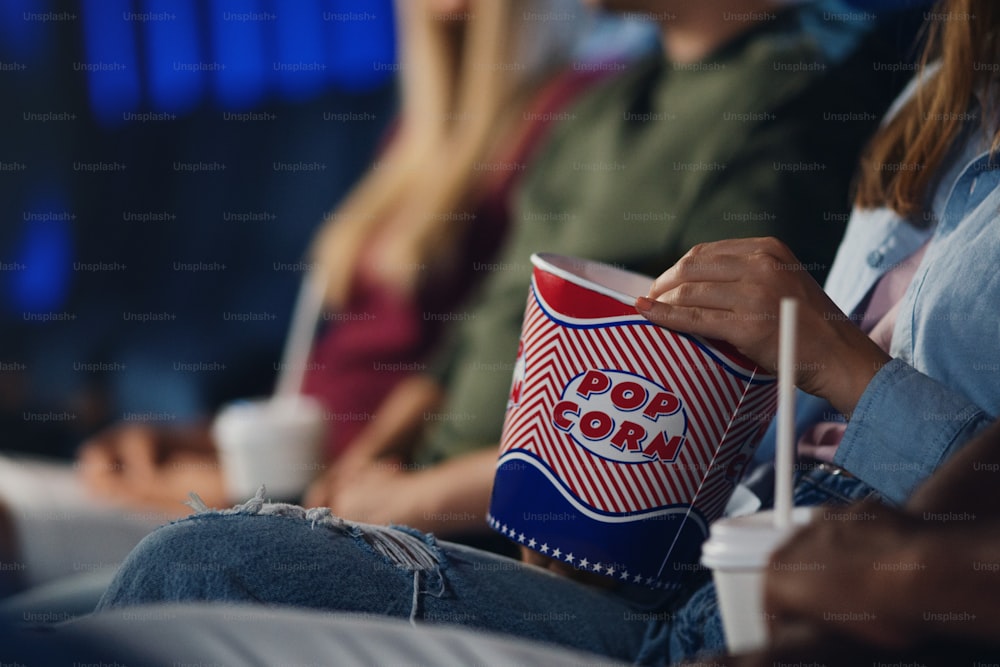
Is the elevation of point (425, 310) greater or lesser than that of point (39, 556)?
greater

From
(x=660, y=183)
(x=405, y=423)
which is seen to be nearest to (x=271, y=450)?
(x=405, y=423)

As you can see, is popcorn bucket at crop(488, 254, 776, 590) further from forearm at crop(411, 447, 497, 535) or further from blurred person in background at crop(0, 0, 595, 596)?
blurred person in background at crop(0, 0, 595, 596)

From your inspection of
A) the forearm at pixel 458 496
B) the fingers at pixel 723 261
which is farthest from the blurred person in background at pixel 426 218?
the fingers at pixel 723 261

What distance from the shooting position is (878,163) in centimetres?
86

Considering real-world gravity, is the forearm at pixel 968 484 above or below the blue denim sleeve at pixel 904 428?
above

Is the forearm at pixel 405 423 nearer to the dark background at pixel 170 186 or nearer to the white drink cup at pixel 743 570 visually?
the dark background at pixel 170 186

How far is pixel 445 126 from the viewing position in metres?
1.80

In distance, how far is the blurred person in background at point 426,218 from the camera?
68.3 inches

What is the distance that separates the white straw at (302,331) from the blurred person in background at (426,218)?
0.04m

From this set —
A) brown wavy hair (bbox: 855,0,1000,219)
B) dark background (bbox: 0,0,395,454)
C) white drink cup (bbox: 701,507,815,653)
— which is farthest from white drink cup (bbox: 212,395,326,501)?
white drink cup (bbox: 701,507,815,653)

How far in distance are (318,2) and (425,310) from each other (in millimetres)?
794

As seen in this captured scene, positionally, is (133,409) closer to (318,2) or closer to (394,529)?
(318,2)

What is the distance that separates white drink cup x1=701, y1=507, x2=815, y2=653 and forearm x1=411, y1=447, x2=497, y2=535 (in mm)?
622

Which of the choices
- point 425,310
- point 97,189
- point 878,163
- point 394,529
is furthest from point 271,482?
point 97,189
